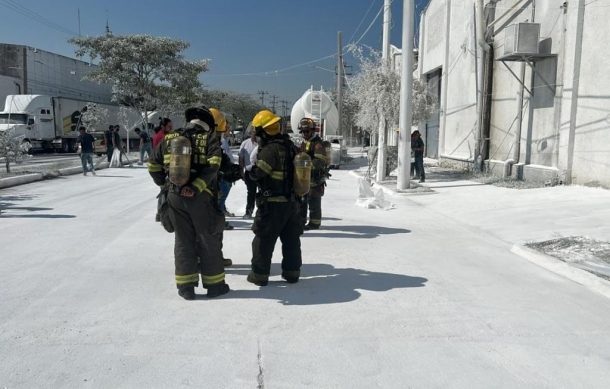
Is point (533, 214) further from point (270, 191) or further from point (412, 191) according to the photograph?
point (270, 191)

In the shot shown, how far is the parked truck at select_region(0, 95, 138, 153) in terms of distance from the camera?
32.1 meters

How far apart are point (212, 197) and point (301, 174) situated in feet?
2.88

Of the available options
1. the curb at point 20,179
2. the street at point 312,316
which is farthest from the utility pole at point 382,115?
the curb at point 20,179

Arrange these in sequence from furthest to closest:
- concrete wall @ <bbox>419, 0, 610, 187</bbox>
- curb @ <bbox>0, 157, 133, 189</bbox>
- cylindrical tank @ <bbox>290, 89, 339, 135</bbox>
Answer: cylindrical tank @ <bbox>290, 89, 339, 135</bbox> → curb @ <bbox>0, 157, 133, 189</bbox> → concrete wall @ <bbox>419, 0, 610, 187</bbox>

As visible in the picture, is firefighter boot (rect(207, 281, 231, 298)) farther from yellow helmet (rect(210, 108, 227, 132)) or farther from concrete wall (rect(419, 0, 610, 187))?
concrete wall (rect(419, 0, 610, 187))

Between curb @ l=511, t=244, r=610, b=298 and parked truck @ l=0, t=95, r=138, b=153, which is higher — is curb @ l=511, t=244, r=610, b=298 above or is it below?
below

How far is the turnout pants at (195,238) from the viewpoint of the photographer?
4668 millimetres

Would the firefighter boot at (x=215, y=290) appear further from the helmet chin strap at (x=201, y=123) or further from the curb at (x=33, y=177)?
the curb at (x=33, y=177)

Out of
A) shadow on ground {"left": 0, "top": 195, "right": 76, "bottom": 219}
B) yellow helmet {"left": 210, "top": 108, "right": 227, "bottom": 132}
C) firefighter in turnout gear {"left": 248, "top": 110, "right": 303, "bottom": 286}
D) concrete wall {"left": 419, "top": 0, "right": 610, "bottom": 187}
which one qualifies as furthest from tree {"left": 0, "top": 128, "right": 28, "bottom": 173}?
concrete wall {"left": 419, "top": 0, "right": 610, "bottom": 187}

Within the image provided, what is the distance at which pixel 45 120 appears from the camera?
113 ft

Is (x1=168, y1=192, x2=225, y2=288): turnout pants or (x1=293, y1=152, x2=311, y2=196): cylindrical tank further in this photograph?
(x1=293, y1=152, x2=311, y2=196): cylindrical tank

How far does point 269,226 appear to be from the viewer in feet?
16.7

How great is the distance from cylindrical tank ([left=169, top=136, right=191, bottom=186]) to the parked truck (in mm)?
29669

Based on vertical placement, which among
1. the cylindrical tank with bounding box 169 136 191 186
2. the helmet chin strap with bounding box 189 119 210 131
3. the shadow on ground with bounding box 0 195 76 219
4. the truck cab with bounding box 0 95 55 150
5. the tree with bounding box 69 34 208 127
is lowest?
the shadow on ground with bounding box 0 195 76 219
